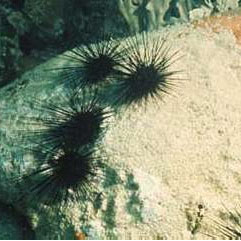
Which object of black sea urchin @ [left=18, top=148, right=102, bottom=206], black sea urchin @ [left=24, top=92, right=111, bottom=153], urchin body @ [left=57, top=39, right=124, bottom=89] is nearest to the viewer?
black sea urchin @ [left=18, top=148, right=102, bottom=206]

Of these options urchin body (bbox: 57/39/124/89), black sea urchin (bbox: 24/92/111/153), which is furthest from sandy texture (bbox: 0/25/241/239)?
urchin body (bbox: 57/39/124/89)

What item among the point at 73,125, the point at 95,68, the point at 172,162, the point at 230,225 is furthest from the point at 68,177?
the point at 230,225

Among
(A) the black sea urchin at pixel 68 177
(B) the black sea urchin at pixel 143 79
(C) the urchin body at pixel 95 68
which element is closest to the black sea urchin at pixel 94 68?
(C) the urchin body at pixel 95 68

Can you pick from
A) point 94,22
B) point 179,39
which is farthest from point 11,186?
point 94,22

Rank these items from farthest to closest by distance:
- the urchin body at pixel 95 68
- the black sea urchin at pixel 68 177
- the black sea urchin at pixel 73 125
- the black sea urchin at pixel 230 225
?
the urchin body at pixel 95 68, the black sea urchin at pixel 73 125, the black sea urchin at pixel 68 177, the black sea urchin at pixel 230 225

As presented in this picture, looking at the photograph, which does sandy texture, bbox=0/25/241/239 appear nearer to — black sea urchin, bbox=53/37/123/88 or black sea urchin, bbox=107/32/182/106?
black sea urchin, bbox=107/32/182/106

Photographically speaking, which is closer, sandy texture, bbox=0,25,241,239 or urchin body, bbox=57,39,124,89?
sandy texture, bbox=0,25,241,239

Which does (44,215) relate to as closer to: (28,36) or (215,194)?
(215,194)

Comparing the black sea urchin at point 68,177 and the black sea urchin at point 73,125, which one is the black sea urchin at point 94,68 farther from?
the black sea urchin at point 68,177
